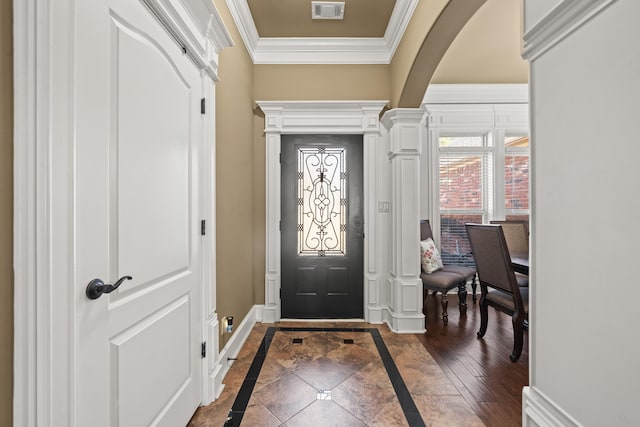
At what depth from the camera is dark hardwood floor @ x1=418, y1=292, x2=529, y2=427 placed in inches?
73.4

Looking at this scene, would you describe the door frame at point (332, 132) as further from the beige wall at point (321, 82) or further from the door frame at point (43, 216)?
the door frame at point (43, 216)

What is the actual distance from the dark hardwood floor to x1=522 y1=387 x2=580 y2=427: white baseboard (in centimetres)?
103

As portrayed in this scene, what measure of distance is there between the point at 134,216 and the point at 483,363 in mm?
2622

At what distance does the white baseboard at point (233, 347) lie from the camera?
6.46ft

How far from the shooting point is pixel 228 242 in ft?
7.89

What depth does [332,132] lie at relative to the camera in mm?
3314

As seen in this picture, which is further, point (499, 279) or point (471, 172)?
point (471, 172)

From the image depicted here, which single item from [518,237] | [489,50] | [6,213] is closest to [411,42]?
[489,50]

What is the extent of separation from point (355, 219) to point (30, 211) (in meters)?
2.81

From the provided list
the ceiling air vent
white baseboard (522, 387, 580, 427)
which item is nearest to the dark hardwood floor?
white baseboard (522, 387, 580, 427)

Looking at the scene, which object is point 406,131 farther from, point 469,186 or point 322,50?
point 469,186

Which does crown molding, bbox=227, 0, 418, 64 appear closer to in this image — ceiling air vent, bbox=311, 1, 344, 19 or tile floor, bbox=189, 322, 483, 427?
ceiling air vent, bbox=311, 1, 344, 19

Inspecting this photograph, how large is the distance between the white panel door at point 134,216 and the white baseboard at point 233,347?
0.28 m

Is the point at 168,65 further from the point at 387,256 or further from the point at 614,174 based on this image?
the point at 387,256
